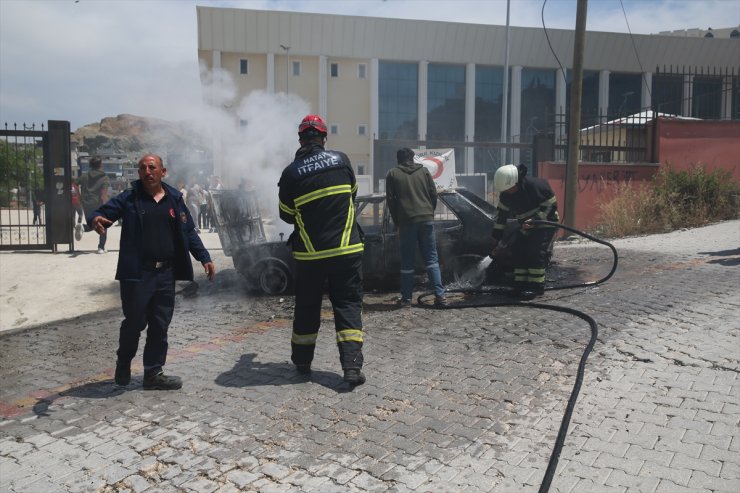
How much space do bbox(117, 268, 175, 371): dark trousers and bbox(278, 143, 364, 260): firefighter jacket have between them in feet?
3.37

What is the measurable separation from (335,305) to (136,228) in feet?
5.09

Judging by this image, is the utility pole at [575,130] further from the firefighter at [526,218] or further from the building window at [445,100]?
the building window at [445,100]

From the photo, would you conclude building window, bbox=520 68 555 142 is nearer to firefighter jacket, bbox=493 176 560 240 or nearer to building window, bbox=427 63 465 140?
building window, bbox=427 63 465 140

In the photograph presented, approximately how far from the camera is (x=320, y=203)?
4.61 metres

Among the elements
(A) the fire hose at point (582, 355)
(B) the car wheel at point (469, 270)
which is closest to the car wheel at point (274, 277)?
(A) the fire hose at point (582, 355)

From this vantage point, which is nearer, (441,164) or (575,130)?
(575,130)

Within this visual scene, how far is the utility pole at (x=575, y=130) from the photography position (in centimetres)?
1247

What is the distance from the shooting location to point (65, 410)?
429 centimetres

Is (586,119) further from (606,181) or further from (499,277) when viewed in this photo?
(499,277)

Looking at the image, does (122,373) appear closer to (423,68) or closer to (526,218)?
(526,218)

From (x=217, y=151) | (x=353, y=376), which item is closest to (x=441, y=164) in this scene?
(x=217, y=151)

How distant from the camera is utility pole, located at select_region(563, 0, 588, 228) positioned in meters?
12.5

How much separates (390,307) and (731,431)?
13.2ft

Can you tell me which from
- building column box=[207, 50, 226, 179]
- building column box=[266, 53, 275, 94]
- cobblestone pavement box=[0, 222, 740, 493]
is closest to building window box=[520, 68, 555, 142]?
building column box=[266, 53, 275, 94]
